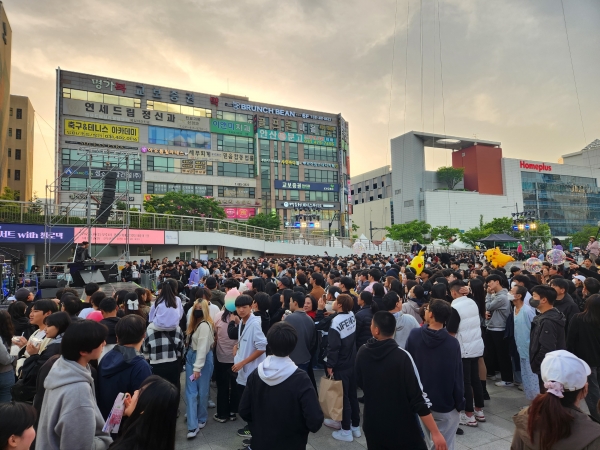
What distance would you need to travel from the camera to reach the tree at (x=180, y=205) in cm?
3697

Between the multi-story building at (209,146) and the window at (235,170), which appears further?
the window at (235,170)

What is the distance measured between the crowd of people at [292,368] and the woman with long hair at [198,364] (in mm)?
15

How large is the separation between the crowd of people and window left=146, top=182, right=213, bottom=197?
43489 mm

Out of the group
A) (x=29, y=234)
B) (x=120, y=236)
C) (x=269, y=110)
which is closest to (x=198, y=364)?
(x=29, y=234)

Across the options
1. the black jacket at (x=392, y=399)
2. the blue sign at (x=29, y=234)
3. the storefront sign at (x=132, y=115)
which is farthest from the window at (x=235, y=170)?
the black jacket at (x=392, y=399)

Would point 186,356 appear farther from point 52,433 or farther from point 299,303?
point 52,433

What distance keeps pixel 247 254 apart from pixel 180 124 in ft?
84.9

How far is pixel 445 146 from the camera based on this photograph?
233ft

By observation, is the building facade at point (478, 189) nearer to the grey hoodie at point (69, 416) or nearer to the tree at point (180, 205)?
the tree at point (180, 205)

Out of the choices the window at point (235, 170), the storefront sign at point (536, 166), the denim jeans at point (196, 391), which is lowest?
the denim jeans at point (196, 391)

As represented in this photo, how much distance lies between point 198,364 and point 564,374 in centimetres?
375

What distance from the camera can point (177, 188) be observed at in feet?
156

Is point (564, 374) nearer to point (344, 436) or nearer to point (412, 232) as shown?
point (344, 436)

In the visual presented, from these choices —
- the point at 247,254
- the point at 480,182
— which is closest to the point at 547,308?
the point at 247,254
